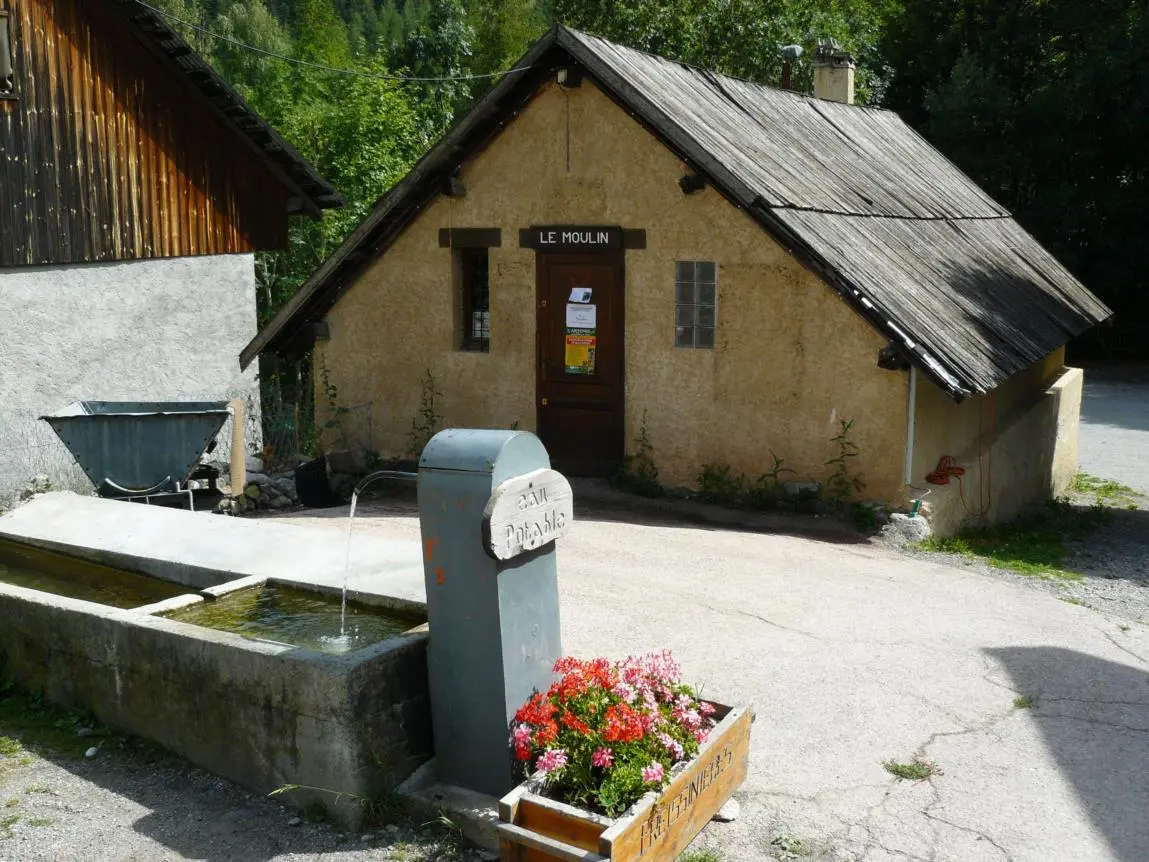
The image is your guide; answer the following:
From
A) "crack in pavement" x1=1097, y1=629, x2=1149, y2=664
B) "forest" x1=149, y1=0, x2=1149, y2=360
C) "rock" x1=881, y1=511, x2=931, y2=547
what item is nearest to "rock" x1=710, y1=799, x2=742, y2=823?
"crack in pavement" x1=1097, y1=629, x2=1149, y2=664

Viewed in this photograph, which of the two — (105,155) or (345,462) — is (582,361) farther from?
(105,155)

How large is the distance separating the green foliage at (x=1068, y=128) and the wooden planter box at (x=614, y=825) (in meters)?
24.5

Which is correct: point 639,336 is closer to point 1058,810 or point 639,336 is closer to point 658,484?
point 658,484

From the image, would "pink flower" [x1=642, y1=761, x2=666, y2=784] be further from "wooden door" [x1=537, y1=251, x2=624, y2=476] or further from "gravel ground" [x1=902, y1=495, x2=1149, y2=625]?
"wooden door" [x1=537, y1=251, x2=624, y2=476]

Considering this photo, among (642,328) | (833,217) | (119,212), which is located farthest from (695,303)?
(119,212)

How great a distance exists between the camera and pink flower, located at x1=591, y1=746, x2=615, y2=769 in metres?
4.98

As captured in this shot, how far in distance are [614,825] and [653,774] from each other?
0.30 meters

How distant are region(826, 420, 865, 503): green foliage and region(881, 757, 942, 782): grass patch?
565 cm

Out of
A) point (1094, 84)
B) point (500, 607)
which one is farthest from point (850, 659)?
point (1094, 84)

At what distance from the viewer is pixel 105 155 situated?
14047mm

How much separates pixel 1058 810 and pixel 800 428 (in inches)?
254

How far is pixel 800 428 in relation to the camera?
1197 cm

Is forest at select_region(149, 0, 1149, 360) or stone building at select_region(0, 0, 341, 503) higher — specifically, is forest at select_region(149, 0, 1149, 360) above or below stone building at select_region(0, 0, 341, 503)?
above

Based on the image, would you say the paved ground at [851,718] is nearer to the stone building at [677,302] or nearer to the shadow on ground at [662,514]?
the shadow on ground at [662,514]
